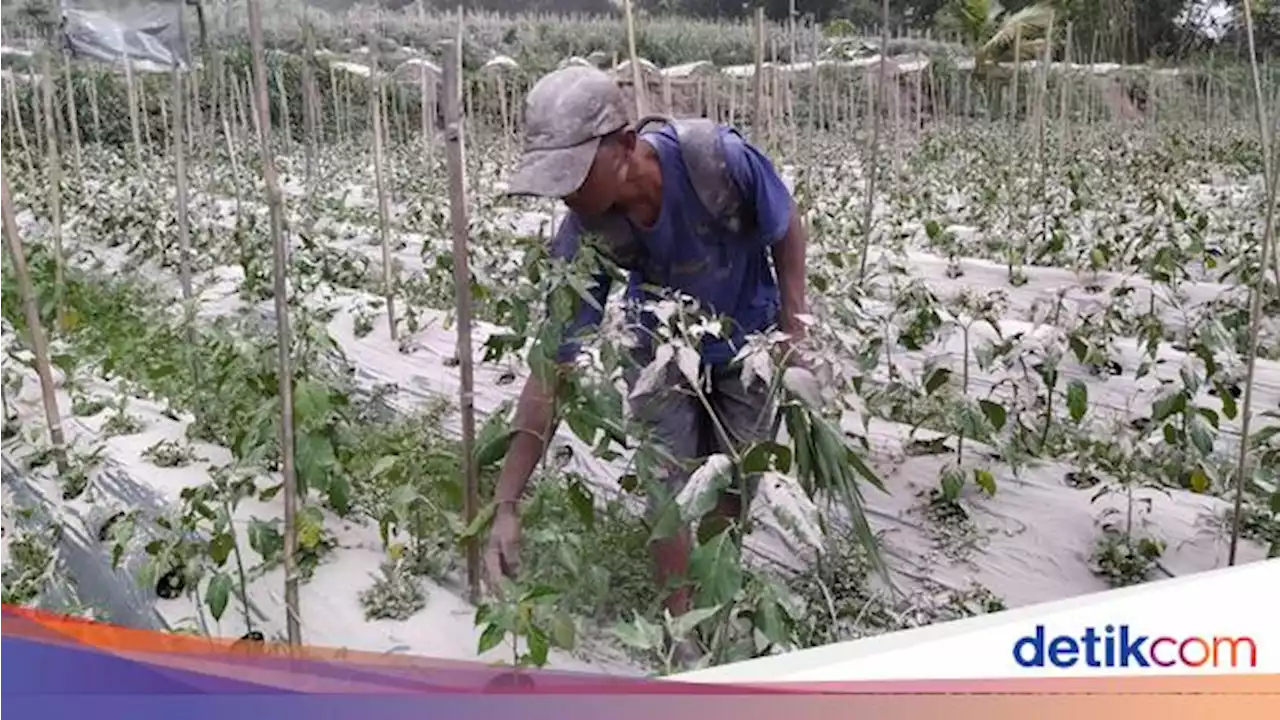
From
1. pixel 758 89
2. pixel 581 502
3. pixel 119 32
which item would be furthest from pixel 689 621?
pixel 119 32

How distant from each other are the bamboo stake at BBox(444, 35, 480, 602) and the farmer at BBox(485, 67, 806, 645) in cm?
11

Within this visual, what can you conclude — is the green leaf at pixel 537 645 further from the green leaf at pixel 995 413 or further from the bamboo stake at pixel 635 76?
the green leaf at pixel 995 413

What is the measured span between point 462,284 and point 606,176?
33cm

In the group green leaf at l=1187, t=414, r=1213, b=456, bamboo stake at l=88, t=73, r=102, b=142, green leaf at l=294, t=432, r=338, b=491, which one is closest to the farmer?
green leaf at l=294, t=432, r=338, b=491

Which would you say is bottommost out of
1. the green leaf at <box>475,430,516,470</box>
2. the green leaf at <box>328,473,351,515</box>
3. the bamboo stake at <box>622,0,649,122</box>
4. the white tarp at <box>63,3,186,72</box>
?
the green leaf at <box>328,473,351,515</box>

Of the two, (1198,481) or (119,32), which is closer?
(1198,481)

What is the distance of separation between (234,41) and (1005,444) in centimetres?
1065

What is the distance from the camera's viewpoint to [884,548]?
2332 mm

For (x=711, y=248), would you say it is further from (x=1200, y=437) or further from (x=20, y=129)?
(x=20, y=129)

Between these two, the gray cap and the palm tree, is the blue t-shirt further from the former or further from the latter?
the palm tree

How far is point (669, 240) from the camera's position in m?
1.80

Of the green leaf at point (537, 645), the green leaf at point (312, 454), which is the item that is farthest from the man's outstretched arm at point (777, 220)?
the green leaf at point (312, 454)

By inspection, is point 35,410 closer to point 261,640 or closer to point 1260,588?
point 261,640

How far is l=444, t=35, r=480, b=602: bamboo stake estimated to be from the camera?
5.87 ft
